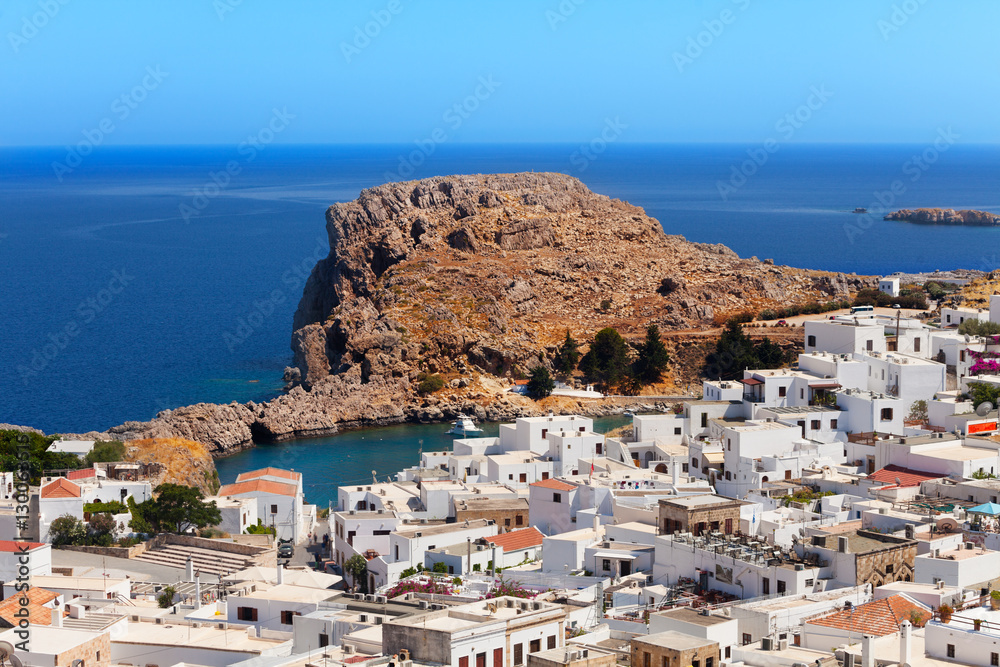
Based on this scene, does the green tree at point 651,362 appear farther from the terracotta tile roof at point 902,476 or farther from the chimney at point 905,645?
the chimney at point 905,645

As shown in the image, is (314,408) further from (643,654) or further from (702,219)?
(702,219)

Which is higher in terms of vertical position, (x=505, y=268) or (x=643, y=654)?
(x=505, y=268)

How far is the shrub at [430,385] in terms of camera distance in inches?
2382

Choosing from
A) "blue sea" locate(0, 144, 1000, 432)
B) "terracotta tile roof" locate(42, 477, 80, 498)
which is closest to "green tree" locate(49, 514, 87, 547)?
"terracotta tile roof" locate(42, 477, 80, 498)

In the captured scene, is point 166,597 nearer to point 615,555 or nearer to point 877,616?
point 615,555

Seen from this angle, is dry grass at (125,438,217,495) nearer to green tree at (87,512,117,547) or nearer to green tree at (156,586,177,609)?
green tree at (87,512,117,547)

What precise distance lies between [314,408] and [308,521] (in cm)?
1967

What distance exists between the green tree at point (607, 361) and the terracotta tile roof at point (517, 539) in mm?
30858

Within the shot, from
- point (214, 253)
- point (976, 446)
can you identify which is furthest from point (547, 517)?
point (214, 253)

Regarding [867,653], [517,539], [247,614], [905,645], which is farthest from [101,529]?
[905,645]

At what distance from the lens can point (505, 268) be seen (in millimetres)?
71875

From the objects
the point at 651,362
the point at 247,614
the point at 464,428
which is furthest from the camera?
the point at 651,362

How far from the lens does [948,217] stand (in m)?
154

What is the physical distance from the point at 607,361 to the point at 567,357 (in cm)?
183
